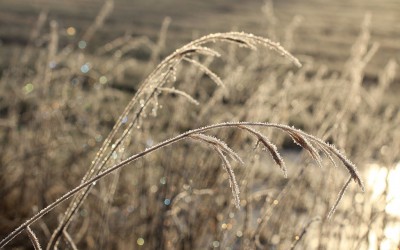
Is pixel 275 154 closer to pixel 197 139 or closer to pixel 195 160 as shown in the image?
pixel 197 139

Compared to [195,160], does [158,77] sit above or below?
above

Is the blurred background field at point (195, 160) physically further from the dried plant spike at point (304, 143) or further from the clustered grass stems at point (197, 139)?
the dried plant spike at point (304, 143)

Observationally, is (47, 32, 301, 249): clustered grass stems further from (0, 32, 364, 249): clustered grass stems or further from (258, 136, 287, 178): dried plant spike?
(258, 136, 287, 178): dried plant spike

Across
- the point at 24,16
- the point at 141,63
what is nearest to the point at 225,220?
the point at 141,63

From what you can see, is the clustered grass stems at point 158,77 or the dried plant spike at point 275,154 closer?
the dried plant spike at point 275,154

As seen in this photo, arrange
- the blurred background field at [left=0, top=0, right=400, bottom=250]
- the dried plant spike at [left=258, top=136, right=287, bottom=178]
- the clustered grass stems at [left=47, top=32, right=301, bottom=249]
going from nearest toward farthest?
the dried plant spike at [left=258, top=136, right=287, bottom=178]
the clustered grass stems at [left=47, top=32, right=301, bottom=249]
the blurred background field at [left=0, top=0, right=400, bottom=250]

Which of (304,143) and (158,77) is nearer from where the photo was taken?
(304,143)

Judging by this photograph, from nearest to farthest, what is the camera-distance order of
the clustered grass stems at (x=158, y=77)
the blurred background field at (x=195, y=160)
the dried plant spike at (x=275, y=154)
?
the dried plant spike at (x=275, y=154) < the clustered grass stems at (x=158, y=77) < the blurred background field at (x=195, y=160)

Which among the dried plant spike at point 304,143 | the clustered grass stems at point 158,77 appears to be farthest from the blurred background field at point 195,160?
the dried plant spike at point 304,143

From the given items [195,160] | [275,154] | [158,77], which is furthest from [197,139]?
[195,160]

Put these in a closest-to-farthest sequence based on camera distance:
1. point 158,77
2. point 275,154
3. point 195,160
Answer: point 275,154 < point 158,77 < point 195,160

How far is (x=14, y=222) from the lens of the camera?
108 inches

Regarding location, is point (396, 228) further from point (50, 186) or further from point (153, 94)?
point (153, 94)

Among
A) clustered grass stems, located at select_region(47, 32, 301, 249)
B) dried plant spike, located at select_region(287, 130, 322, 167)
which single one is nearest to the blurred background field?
clustered grass stems, located at select_region(47, 32, 301, 249)
